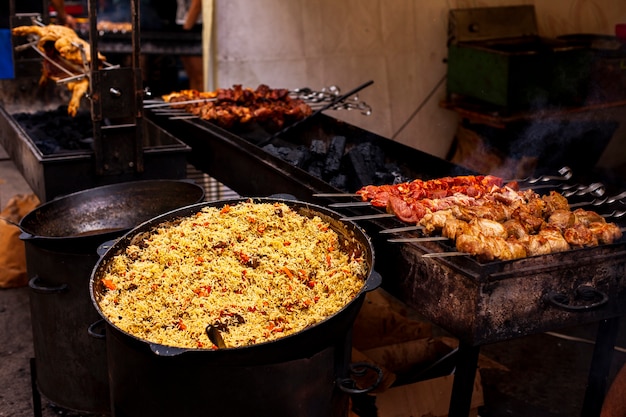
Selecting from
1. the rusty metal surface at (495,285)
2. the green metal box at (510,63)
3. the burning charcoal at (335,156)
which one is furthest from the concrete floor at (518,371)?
the green metal box at (510,63)

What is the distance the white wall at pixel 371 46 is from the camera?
8.83m

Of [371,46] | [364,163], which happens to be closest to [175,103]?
[364,163]

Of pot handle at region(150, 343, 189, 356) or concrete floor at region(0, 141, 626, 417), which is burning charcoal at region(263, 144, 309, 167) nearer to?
concrete floor at region(0, 141, 626, 417)

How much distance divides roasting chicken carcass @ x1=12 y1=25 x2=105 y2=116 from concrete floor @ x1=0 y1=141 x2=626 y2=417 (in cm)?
220

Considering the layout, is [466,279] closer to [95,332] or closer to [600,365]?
[600,365]

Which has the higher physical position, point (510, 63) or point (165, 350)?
point (510, 63)

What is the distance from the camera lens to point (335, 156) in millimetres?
5547

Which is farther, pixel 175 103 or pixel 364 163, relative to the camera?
pixel 175 103

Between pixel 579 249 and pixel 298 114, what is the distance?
4.01 m

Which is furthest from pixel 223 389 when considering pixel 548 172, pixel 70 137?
pixel 548 172

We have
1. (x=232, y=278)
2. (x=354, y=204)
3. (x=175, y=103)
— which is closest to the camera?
(x=232, y=278)

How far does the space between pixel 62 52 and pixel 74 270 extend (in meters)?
3.38

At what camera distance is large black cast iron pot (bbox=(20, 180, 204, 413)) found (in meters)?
4.39

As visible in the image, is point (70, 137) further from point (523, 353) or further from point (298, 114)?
point (523, 353)
